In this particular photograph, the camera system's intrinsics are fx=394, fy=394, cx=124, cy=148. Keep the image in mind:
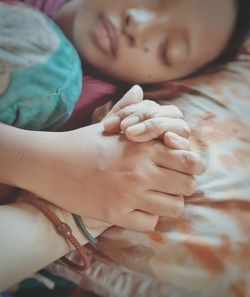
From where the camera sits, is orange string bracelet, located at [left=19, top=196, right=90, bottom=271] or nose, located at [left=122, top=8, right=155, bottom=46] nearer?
orange string bracelet, located at [left=19, top=196, right=90, bottom=271]

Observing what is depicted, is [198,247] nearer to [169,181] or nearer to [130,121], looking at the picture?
[169,181]

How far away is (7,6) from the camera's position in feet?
2.46

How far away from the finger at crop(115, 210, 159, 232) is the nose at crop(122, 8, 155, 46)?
1.45ft

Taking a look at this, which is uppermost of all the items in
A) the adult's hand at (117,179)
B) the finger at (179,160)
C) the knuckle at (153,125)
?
the knuckle at (153,125)

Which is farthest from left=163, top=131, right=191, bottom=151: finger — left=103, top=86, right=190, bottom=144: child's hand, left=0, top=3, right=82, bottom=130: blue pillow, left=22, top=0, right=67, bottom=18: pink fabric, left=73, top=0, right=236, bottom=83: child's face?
left=22, top=0, right=67, bottom=18: pink fabric

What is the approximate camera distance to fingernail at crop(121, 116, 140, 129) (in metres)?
0.57

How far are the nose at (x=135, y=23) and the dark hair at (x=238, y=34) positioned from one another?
20 centimetres

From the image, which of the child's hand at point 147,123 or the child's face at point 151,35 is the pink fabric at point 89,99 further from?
the child's hand at point 147,123

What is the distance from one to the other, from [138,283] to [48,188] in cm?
20

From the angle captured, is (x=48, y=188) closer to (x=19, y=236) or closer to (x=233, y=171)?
(x=19, y=236)

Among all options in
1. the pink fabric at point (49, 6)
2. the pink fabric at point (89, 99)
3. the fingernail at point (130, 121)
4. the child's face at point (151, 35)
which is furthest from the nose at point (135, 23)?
the fingernail at point (130, 121)

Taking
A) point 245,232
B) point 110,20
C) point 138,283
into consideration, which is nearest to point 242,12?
point 110,20

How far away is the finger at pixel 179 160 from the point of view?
550 mm

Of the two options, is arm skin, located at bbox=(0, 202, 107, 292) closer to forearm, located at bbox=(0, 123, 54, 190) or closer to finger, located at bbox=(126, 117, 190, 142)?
forearm, located at bbox=(0, 123, 54, 190)
